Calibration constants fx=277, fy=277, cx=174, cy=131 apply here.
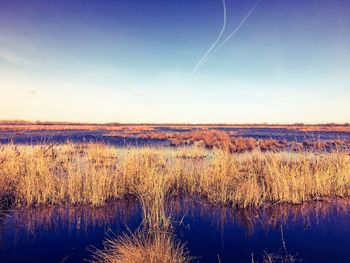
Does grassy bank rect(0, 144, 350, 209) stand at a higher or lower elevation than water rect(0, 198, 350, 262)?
higher

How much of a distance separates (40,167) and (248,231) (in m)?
6.61

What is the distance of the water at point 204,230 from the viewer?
5426mm

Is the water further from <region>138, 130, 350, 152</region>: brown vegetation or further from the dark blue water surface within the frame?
the dark blue water surface

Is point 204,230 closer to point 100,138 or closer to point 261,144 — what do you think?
point 261,144

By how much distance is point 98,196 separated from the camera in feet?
26.2

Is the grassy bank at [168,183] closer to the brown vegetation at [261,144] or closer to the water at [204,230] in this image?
the water at [204,230]

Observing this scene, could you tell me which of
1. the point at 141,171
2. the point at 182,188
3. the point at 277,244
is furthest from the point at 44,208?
the point at 277,244

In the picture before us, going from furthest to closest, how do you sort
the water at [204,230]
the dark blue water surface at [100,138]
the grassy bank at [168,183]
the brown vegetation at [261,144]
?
the dark blue water surface at [100,138]
the brown vegetation at [261,144]
the grassy bank at [168,183]
the water at [204,230]

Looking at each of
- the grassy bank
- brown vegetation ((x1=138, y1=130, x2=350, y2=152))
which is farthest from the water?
brown vegetation ((x1=138, y1=130, x2=350, y2=152))

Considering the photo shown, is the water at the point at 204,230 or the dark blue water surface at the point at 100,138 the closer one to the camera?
the water at the point at 204,230

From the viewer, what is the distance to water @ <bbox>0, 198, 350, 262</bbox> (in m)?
5.43

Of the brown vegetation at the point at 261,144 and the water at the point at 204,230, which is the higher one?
the brown vegetation at the point at 261,144

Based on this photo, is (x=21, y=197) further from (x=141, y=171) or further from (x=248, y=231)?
(x=248, y=231)

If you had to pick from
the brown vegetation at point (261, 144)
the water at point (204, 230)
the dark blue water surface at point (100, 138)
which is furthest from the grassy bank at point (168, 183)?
the dark blue water surface at point (100, 138)
